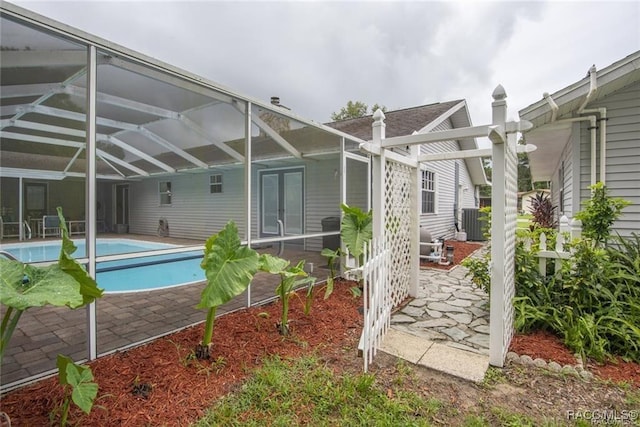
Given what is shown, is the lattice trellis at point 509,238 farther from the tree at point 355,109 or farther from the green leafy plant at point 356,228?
the tree at point 355,109

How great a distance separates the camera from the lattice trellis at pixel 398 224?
3857 mm

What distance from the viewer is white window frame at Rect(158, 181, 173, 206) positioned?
6.50m

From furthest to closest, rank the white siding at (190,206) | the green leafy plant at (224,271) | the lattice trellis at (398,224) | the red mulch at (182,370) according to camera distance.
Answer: the white siding at (190,206)
the lattice trellis at (398,224)
the green leafy plant at (224,271)
the red mulch at (182,370)

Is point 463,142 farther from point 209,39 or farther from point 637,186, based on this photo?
point 209,39

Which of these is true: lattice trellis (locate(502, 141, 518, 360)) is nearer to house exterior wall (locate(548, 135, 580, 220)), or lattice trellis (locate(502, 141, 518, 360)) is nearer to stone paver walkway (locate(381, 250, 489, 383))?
stone paver walkway (locate(381, 250, 489, 383))

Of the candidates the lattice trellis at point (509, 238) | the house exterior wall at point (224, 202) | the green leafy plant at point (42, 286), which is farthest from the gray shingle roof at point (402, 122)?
the green leafy plant at point (42, 286)

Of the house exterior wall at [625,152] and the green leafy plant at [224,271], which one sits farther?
the house exterior wall at [625,152]

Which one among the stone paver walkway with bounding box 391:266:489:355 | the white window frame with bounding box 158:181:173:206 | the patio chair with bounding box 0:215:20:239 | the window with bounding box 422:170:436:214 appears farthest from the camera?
the window with bounding box 422:170:436:214

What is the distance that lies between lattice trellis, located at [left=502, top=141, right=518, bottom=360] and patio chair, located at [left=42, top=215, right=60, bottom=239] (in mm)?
4327

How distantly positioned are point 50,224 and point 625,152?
7.53 metres

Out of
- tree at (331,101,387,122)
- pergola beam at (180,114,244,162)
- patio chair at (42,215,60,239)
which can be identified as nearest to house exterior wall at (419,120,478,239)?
pergola beam at (180,114,244,162)

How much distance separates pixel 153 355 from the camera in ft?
9.05

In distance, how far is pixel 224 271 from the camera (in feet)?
8.50

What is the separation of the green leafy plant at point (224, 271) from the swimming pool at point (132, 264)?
1.02 metres
